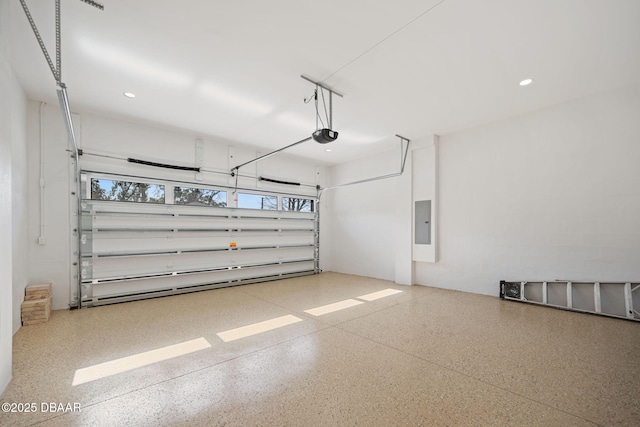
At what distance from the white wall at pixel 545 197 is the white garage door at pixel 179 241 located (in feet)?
12.2

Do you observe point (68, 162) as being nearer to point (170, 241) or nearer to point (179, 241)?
point (170, 241)

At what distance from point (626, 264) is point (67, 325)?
24.8 ft

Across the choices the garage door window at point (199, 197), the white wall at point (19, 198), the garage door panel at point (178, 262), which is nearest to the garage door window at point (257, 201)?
the garage door window at point (199, 197)

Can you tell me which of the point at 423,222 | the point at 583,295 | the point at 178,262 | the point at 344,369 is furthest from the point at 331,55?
the point at 583,295

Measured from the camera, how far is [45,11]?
7.77ft

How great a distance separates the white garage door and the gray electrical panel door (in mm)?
2994

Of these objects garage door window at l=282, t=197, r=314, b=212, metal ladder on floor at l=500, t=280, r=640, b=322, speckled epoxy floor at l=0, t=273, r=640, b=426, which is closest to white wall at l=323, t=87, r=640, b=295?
metal ladder on floor at l=500, t=280, r=640, b=322

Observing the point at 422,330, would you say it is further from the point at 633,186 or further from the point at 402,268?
the point at 633,186

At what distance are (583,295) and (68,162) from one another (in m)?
8.23

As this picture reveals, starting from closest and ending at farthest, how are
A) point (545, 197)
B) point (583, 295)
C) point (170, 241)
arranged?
point (583, 295)
point (545, 197)
point (170, 241)

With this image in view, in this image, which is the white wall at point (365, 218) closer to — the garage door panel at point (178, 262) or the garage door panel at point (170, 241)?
the garage door panel at point (178, 262)

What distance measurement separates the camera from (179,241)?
206 inches

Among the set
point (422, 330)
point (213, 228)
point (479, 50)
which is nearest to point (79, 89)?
point (213, 228)

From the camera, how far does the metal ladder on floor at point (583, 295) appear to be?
3.56 m
